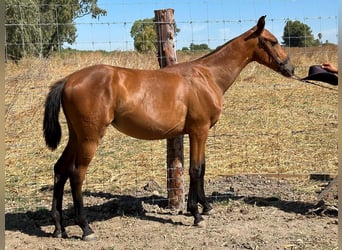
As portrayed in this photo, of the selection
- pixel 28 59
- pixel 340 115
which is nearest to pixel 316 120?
pixel 28 59

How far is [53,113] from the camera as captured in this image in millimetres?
3918

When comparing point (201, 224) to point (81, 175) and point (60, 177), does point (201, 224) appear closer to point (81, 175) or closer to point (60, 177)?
point (81, 175)

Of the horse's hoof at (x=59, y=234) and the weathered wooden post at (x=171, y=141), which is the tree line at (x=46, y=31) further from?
the horse's hoof at (x=59, y=234)

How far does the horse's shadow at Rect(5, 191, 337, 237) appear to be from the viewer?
445 cm

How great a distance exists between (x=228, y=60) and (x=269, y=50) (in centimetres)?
44

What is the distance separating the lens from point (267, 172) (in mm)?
6199

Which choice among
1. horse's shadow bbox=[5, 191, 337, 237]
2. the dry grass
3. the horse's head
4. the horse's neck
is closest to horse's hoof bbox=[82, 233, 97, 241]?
horse's shadow bbox=[5, 191, 337, 237]

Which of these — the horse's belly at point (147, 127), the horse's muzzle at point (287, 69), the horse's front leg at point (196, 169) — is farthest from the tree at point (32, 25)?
A: the horse's muzzle at point (287, 69)

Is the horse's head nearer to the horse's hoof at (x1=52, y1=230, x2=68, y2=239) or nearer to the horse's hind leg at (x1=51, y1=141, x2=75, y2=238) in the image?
the horse's hind leg at (x1=51, y1=141, x2=75, y2=238)

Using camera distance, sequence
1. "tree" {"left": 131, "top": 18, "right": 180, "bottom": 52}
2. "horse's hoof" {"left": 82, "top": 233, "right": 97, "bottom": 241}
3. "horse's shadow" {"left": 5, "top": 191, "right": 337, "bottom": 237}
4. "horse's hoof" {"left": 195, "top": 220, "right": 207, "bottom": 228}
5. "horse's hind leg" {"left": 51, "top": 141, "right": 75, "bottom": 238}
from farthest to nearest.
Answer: "tree" {"left": 131, "top": 18, "right": 180, "bottom": 52}
"horse's shadow" {"left": 5, "top": 191, "right": 337, "bottom": 237}
"horse's hoof" {"left": 195, "top": 220, "right": 207, "bottom": 228}
"horse's hind leg" {"left": 51, "top": 141, "right": 75, "bottom": 238}
"horse's hoof" {"left": 82, "top": 233, "right": 97, "bottom": 241}

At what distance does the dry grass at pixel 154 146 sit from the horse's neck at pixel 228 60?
51.8 inches

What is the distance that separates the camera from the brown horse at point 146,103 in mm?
3871

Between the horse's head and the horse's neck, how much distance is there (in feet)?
0.37

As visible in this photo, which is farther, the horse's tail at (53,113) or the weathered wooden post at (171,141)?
the weathered wooden post at (171,141)
